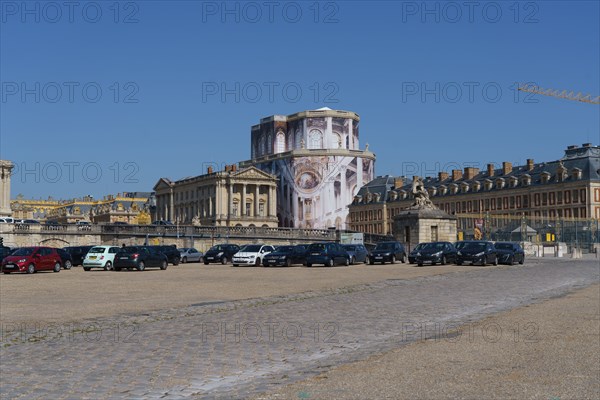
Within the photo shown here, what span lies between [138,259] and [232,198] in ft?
357

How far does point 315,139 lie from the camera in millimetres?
164000

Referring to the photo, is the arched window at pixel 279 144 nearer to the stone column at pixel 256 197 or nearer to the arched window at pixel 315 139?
the arched window at pixel 315 139

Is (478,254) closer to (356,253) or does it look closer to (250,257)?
(356,253)

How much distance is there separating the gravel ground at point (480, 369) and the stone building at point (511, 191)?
74383mm

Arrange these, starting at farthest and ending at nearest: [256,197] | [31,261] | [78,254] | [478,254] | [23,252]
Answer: [256,197] < [78,254] < [478,254] < [23,252] < [31,261]

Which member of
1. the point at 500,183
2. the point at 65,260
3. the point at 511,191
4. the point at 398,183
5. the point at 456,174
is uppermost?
the point at 456,174

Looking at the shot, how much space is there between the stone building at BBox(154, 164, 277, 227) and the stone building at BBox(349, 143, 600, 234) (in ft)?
56.9

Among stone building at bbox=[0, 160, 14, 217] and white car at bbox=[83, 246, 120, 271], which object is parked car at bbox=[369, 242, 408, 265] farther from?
stone building at bbox=[0, 160, 14, 217]

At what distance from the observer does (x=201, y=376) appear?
35.5 feet

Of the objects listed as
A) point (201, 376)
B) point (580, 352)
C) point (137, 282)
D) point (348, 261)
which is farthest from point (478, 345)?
point (348, 261)

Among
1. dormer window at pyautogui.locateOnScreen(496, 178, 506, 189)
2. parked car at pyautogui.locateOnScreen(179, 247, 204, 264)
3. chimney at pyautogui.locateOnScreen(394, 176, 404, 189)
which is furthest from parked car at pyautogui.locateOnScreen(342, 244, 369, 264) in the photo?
chimney at pyautogui.locateOnScreen(394, 176, 404, 189)

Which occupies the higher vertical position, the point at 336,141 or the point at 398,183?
the point at 336,141

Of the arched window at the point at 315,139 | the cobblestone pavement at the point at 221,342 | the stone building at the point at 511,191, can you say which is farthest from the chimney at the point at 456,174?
the cobblestone pavement at the point at 221,342

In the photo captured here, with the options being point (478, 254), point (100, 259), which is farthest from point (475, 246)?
point (100, 259)
